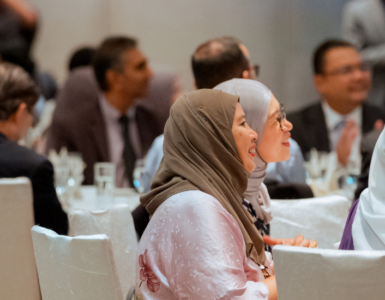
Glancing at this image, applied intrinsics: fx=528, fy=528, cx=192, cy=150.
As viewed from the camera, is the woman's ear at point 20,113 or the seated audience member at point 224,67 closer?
the woman's ear at point 20,113

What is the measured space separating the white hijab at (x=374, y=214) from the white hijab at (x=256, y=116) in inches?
18.5

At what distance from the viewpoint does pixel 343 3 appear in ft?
19.1

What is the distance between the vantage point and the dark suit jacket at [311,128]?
13.6ft

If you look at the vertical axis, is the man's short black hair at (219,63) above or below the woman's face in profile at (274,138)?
above

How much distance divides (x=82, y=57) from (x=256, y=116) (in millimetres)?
4902

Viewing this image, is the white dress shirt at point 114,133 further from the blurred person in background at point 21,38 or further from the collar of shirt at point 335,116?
the blurred person in background at point 21,38

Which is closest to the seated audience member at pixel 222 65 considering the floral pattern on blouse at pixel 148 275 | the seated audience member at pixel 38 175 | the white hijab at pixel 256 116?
the white hijab at pixel 256 116

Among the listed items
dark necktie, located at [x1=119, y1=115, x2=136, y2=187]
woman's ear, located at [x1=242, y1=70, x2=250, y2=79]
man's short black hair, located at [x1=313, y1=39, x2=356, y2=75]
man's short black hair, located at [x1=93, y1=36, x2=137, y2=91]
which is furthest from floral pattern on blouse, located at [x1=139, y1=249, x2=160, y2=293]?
man's short black hair, located at [x1=313, y1=39, x2=356, y2=75]

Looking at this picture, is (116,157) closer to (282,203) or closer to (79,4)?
(282,203)

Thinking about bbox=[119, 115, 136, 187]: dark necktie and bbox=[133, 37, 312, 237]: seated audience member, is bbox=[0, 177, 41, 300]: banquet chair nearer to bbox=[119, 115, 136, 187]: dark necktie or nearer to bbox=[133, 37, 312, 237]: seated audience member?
bbox=[133, 37, 312, 237]: seated audience member

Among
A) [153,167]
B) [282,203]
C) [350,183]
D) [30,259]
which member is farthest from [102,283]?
[350,183]

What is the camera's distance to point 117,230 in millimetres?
2066

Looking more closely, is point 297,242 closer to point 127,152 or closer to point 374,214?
point 374,214

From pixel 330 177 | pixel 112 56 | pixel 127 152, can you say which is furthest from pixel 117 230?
pixel 112 56
